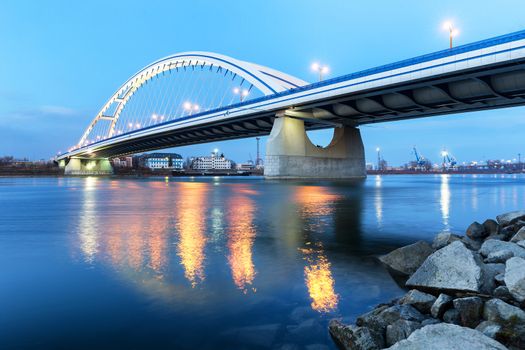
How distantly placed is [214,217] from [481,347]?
12593 millimetres

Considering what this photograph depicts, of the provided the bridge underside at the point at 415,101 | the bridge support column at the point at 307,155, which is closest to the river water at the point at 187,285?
the bridge underside at the point at 415,101

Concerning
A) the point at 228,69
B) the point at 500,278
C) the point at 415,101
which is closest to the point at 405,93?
the point at 415,101

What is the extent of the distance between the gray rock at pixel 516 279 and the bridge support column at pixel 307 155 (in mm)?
49387

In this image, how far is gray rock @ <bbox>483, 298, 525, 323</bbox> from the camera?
11.6ft

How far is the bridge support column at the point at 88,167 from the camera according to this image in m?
130

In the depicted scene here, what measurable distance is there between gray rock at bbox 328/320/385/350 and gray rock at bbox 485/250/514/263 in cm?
317

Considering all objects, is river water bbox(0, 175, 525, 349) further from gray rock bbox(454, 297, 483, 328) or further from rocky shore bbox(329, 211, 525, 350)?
gray rock bbox(454, 297, 483, 328)

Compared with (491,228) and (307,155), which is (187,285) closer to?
(491,228)

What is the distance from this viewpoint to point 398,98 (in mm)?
44438

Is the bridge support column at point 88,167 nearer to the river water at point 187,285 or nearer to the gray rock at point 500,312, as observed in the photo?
the river water at point 187,285

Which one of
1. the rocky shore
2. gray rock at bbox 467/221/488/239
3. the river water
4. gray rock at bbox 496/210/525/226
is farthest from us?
gray rock at bbox 467/221/488/239

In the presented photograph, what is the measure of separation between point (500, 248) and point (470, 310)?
263 centimetres

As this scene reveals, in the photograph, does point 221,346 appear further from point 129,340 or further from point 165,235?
point 165,235

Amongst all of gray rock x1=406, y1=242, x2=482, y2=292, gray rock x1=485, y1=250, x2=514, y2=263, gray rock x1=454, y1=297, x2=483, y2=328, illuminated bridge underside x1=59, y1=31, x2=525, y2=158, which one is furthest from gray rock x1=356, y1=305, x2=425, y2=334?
illuminated bridge underside x1=59, y1=31, x2=525, y2=158
